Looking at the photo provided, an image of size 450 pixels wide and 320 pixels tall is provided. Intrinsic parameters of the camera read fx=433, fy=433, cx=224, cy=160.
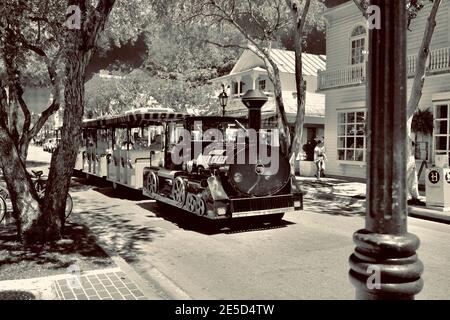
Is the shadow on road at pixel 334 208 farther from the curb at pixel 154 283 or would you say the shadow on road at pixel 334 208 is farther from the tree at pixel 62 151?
the tree at pixel 62 151

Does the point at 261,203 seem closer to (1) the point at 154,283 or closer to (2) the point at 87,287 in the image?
(1) the point at 154,283

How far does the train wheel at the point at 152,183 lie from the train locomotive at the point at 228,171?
0.47m

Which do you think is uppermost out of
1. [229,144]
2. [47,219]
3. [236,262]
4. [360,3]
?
[360,3]

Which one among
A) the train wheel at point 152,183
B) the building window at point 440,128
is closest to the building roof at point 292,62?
the building window at point 440,128

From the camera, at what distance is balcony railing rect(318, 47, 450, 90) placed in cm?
1520

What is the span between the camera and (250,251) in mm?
7246

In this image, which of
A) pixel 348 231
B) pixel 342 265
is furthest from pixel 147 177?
pixel 342 265

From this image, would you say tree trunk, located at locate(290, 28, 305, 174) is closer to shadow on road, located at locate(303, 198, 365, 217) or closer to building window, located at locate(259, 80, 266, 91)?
shadow on road, located at locate(303, 198, 365, 217)

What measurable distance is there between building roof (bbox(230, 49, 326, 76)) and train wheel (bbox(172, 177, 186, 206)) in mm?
20934

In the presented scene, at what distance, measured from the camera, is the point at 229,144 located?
9617 mm

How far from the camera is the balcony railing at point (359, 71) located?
49.9 feet

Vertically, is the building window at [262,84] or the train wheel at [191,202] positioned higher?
the building window at [262,84]
